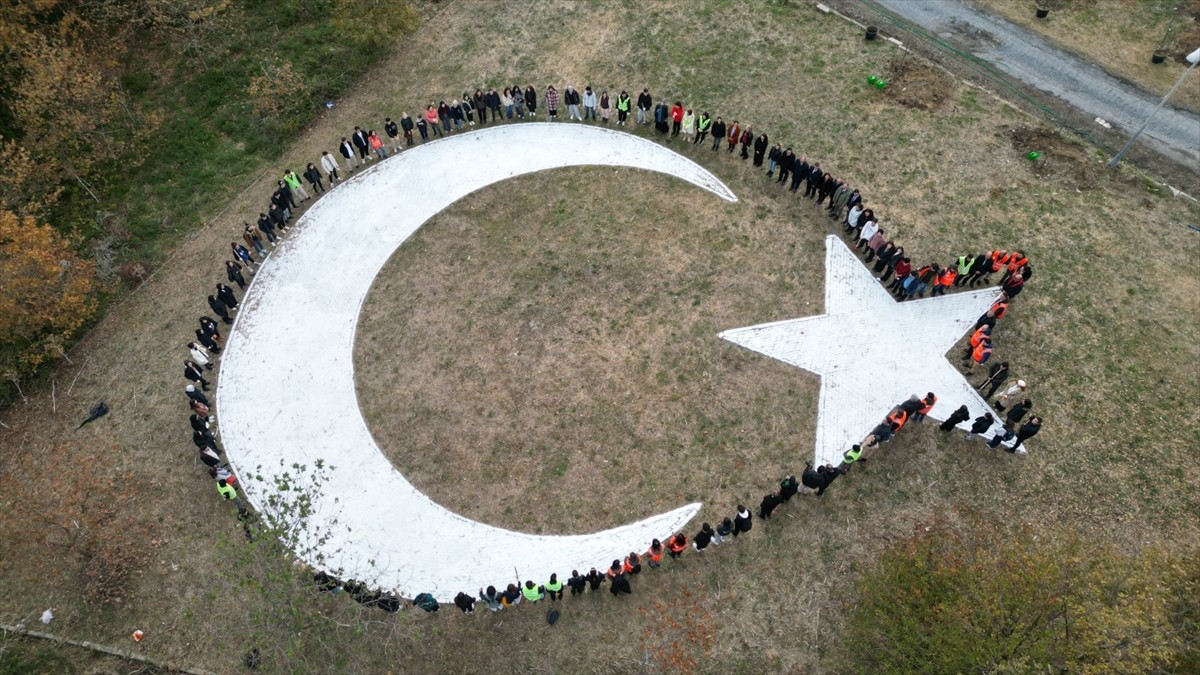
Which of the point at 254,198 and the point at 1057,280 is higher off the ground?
the point at 254,198

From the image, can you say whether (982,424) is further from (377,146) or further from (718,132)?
(377,146)

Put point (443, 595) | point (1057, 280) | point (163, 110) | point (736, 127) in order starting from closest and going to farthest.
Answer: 1. point (443, 595)
2. point (1057, 280)
3. point (736, 127)
4. point (163, 110)

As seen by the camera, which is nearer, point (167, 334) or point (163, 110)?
point (167, 334)

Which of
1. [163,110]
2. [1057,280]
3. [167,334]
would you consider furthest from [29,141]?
[1057,280]

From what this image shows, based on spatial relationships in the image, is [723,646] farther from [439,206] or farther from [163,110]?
[163,110]

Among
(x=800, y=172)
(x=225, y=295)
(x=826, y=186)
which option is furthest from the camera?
(x=800, y=172)

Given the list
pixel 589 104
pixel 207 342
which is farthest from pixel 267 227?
pixel 589 104

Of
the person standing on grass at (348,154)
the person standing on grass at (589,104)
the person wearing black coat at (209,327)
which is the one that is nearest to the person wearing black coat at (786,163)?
the person standing on grass at (589,104)

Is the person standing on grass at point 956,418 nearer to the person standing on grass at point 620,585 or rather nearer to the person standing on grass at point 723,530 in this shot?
the person standing on grass at point 723,530
